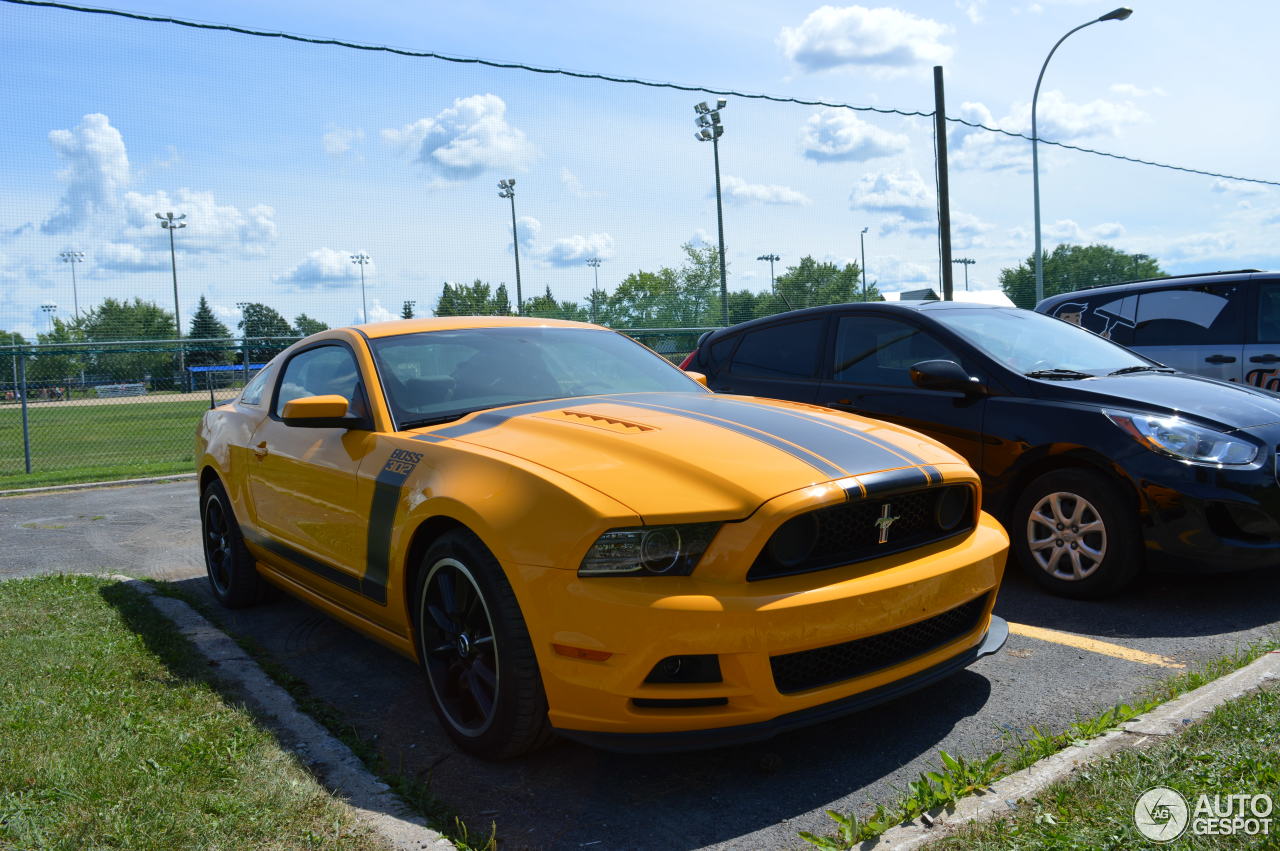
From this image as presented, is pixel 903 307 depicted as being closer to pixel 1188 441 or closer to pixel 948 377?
pixel 948 377

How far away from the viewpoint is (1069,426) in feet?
15.4

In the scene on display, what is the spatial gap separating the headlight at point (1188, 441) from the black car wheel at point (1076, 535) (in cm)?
27

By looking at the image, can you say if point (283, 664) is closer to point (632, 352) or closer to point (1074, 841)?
point (632, 352)

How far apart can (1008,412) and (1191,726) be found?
2.30 metres

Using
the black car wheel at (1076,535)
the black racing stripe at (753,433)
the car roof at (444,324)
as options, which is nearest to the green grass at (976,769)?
the black racing stripe at (753,433)

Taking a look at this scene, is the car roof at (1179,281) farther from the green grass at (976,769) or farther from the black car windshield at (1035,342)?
the green grass at (976,769)

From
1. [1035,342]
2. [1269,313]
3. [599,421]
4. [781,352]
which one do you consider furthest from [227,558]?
[1269,313]

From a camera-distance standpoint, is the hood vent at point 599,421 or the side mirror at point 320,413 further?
the side mirror at point 320,413

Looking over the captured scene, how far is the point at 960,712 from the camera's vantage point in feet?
10.9

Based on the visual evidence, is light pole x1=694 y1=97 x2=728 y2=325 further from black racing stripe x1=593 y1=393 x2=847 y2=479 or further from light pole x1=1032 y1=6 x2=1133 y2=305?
black racing stripe x1=593 y1=393 x2=847 y2=479

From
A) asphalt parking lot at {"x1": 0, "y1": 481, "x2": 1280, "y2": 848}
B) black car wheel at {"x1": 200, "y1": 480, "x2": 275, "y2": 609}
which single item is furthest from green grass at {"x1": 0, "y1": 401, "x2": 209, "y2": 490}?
asphalt parking lot at {"x1": 0, "y1": 481, "x2": 1280, "y2": 848}

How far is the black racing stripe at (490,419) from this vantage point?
3489 millimetres

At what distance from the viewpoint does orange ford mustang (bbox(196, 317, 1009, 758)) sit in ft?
8.79

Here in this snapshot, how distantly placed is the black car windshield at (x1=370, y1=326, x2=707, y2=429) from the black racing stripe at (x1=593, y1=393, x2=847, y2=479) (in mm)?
318
